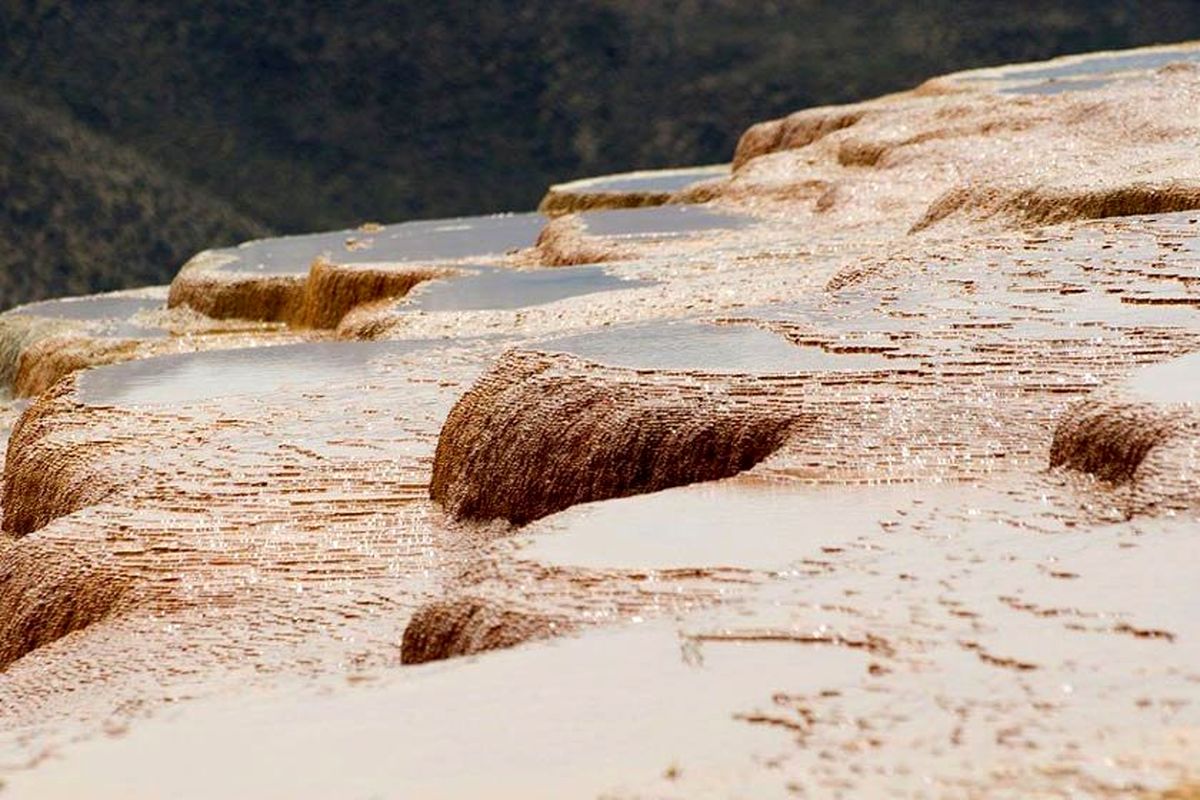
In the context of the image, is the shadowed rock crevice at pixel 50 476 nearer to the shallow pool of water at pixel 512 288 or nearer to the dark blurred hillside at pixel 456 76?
the shallow pool of water at pixel 512 288

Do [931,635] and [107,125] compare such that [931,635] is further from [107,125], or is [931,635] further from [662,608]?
[107,125]

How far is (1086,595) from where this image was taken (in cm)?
279

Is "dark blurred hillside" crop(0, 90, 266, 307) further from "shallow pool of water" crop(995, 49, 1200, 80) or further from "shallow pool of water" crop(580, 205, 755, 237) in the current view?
"shallow pool of water" crop(580, 205, 755, 237)

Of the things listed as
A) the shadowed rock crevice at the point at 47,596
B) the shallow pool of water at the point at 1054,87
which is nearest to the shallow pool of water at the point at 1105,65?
the shallow pool of water at the point at 1054,87

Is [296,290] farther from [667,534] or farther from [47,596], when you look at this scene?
[667,534]

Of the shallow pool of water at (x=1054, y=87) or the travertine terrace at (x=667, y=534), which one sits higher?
the shallow pool of water at (x=1054, y=87)

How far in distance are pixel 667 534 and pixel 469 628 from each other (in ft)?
1.53

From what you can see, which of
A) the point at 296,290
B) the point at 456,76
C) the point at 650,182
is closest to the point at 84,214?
the point at 456,76

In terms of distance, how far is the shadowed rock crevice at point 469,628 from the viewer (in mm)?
2988

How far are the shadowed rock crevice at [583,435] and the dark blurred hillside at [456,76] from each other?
27.4 m

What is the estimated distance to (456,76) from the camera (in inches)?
1336

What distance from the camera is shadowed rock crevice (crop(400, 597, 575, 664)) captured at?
2988 mm

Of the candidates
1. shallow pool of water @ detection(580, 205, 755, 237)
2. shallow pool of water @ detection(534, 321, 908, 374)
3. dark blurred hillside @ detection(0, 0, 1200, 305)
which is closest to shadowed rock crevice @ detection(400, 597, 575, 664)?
shallow pool of water @ detection(534, 321, 908, 374)

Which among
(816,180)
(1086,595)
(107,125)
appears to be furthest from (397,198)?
(1086,595)
